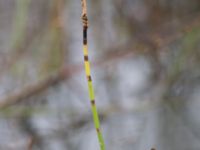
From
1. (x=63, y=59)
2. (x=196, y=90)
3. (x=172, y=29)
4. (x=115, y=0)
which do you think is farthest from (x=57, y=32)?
(x=196, y=90)

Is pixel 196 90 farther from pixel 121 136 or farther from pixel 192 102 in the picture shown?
pixel 121 136

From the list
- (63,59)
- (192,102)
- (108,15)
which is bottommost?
(192,102)

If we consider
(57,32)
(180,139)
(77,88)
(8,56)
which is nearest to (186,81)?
(180,139)

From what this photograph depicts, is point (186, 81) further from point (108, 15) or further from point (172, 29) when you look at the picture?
point (108, 15)

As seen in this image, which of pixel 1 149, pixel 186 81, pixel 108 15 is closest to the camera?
pixel 1 149

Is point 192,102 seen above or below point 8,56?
below

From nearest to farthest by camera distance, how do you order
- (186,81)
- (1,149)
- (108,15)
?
(1,149) → (186,81) → (108,15)

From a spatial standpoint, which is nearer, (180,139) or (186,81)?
(180,139)
